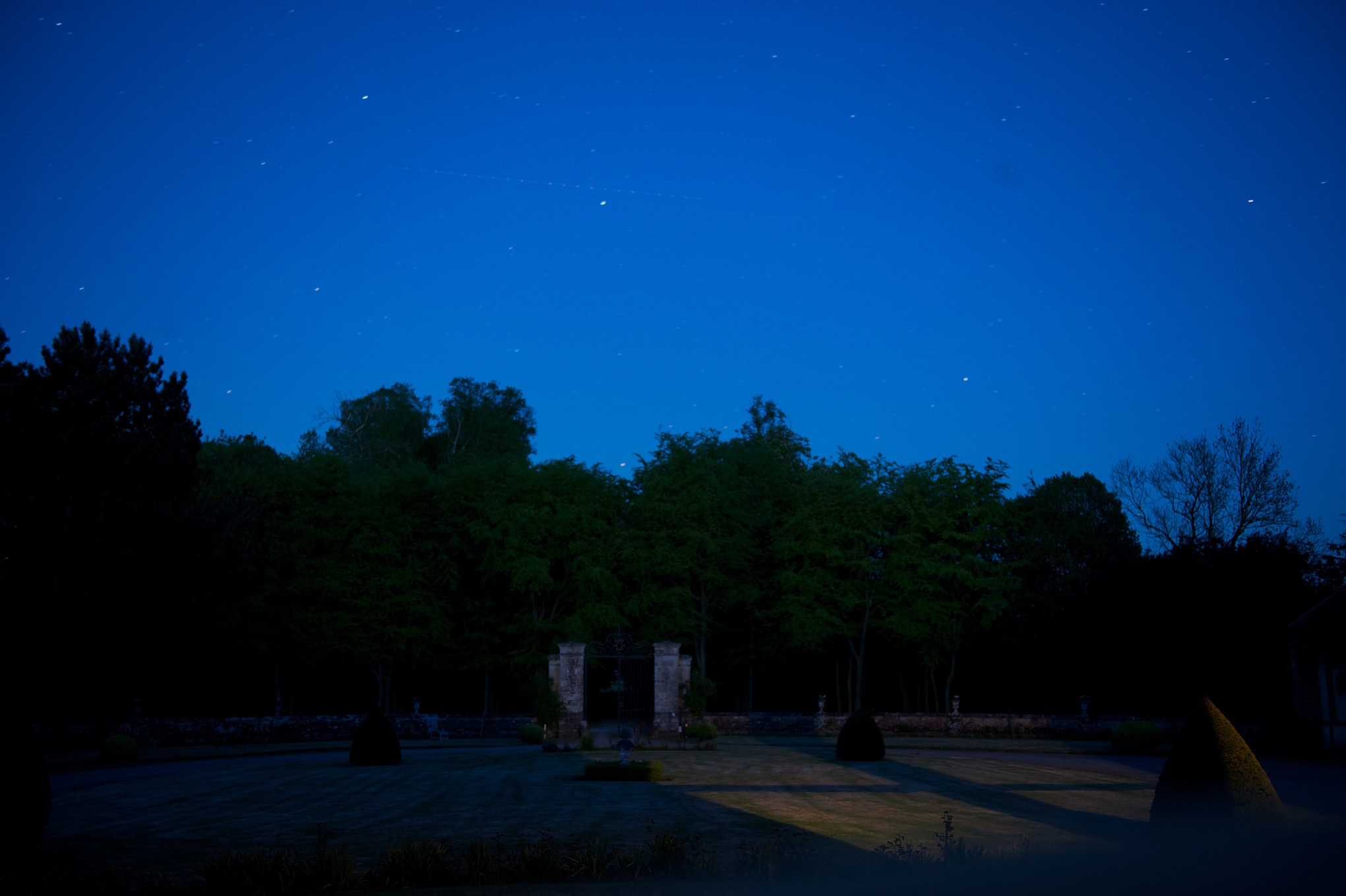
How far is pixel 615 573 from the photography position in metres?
41.7

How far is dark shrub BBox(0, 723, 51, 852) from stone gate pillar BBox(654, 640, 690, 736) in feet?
80.8

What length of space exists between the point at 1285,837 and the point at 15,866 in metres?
13.6

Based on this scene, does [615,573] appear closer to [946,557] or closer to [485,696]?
[485,696]

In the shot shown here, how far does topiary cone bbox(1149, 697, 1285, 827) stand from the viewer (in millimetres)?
10047

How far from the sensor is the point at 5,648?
11.5 meters

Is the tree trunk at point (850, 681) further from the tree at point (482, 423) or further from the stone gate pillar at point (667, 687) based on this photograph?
the tree at point (482, 423)

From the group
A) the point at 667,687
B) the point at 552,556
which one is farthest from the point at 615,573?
the point at 667,687

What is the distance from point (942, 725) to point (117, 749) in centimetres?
2779

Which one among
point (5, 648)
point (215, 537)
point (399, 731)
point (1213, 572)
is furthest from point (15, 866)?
point (1213, 572)

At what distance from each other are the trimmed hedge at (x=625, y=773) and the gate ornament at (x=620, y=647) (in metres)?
12.5

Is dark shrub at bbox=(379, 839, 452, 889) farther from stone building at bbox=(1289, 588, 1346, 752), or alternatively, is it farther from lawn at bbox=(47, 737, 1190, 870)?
stone building at bbox=(1289, 588, 1346, 752)

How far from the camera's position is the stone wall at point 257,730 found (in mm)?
28125

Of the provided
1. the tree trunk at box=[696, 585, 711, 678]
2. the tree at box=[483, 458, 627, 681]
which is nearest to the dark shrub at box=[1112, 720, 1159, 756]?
the tree trunk at box=[696, 585, 711, 678]

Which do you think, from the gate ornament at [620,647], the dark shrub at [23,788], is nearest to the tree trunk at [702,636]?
the gate ornament at [620,647]
